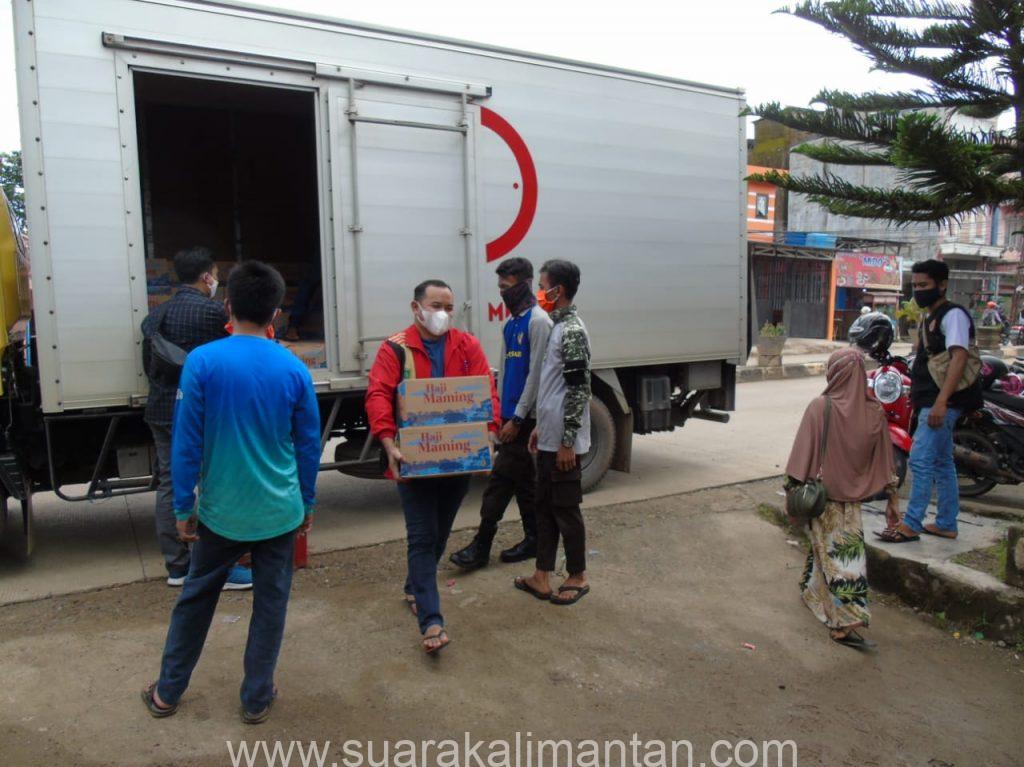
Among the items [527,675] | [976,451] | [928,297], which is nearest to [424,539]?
[527,675]

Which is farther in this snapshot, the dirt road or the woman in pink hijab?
the woman in pink hijab

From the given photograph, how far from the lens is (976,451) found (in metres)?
5.94

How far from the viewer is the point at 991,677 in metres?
3.42

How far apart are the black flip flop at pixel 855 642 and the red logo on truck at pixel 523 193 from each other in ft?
10.4

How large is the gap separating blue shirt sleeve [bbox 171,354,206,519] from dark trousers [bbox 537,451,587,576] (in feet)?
5.91

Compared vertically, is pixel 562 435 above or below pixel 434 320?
below

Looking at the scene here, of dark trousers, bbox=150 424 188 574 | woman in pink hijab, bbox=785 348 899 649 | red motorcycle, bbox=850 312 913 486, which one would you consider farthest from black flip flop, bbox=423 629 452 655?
red motorcycle, bbox=850 312 913 486

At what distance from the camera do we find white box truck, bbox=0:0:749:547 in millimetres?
4102

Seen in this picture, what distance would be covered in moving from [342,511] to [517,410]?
2161mm

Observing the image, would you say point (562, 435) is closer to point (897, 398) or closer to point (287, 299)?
point (897, 398)

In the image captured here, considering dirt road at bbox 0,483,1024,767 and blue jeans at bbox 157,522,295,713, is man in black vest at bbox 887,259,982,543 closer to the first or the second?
dirt road at bbox 0,483,1024,767

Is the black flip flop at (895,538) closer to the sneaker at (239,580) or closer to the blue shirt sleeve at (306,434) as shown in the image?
the blue shirt sleeve at (306,434)

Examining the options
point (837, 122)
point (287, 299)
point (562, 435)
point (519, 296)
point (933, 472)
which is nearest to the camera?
point (562, 435)

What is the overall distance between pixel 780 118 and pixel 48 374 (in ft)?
13.9
